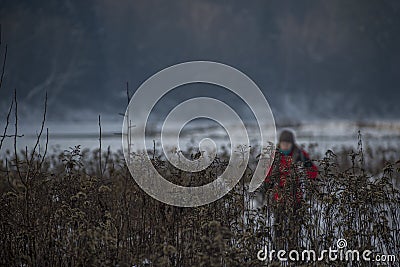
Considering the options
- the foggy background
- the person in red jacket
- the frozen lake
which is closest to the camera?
the person in red jacket

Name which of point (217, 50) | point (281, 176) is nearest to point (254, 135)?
point (281, 176)

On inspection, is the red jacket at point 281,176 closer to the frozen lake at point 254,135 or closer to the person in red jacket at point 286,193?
the person in red jacket at point 286,193

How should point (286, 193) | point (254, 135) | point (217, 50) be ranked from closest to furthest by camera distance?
1. point (286, 193)
2. point (254, 135)
3. point (217, 50)

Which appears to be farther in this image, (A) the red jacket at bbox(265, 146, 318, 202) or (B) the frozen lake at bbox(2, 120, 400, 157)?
(B) the frozen lake at bbox(2, 120, 400, 157)

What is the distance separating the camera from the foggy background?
85.9m

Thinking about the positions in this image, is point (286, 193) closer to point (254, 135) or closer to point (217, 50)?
point (254, 135)

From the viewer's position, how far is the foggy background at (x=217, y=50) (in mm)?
85875

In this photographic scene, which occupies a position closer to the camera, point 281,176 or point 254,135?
point 281,176

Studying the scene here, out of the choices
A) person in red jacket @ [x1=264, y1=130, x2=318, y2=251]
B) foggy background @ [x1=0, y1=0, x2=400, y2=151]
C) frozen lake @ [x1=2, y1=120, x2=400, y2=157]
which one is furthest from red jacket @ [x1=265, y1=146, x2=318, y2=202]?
foggy background @ [x1=0, y1=0, x2=400, y2=151]

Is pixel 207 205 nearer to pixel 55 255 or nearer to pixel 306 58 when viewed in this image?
pixel 55 255

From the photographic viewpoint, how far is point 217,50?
112125 millimetres

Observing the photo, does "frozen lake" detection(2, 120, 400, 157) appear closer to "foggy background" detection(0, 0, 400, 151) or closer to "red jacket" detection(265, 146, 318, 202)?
"red jacket" detection(265, 146, 318, 202)

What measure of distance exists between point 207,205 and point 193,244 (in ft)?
1.85

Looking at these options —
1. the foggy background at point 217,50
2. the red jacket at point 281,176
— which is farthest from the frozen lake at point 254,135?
the foggy background at point 217,50
